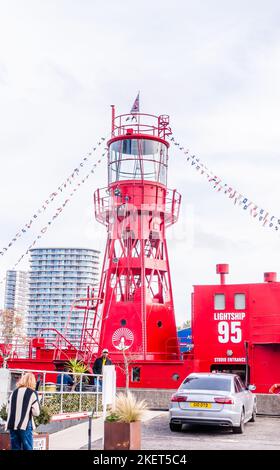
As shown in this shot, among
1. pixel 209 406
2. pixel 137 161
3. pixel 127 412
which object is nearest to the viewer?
pixel 127 412

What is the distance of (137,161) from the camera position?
97.2 ft

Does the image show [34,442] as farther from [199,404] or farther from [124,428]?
[199,404]

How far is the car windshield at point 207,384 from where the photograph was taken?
15.1m

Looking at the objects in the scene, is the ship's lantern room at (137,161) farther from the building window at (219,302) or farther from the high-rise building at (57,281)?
the high-rise building at (57,281)

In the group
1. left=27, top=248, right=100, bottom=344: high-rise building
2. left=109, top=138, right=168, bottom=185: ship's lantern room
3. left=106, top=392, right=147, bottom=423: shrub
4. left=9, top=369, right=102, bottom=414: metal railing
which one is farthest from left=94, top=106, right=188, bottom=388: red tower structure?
left=27, top=248, right=100, bottom=344: high-rise building

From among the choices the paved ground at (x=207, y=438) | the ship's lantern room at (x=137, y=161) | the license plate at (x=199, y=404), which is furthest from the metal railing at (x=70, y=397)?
the ship's lantern room at (x=137, y=161)

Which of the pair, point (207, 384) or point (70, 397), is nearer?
point (207, 384)

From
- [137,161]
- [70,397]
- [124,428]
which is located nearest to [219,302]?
[137,161]

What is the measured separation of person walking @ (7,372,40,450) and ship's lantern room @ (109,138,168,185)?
20581mm

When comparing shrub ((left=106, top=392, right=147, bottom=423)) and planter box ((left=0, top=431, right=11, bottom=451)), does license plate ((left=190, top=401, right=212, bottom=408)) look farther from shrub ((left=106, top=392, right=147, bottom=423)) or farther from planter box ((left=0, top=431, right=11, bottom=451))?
planter box ((left=0, top=431, right=11, bottom=451))

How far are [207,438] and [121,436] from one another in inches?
128

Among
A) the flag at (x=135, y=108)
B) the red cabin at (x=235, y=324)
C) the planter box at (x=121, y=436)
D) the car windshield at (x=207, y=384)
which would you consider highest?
the flag at (x=135, y=108)

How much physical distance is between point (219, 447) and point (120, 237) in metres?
17.0

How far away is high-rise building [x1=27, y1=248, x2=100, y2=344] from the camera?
18038 centimetres
